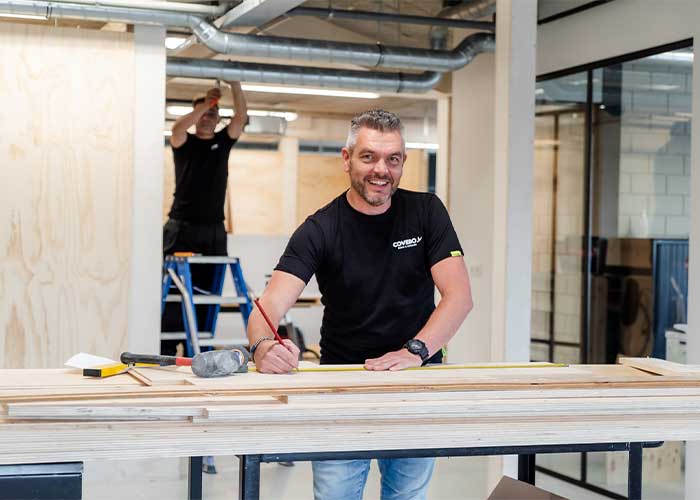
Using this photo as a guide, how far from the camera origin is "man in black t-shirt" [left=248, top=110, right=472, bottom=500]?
2926 mm

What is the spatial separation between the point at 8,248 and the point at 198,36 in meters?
1.62

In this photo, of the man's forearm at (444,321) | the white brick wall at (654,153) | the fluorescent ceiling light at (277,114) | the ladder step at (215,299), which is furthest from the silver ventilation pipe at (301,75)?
the fluorescent ceiling light at (277,114)

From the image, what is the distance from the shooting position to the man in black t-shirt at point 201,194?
625 cm

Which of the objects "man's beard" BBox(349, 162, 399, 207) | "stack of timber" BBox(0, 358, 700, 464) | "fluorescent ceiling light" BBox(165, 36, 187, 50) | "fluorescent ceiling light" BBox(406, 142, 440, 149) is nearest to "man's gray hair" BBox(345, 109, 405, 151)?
"man's beard" BBox(349, 162, 399, 207)

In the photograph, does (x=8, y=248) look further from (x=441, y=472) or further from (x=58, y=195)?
(x=441, y=472)

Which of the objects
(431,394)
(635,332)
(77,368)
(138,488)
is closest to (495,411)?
(431,394)

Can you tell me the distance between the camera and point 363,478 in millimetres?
2818

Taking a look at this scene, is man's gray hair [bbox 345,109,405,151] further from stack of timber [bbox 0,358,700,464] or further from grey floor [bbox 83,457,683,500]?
grey floor [bbox 83,457,683,500]

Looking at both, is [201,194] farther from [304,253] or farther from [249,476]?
[249,476]

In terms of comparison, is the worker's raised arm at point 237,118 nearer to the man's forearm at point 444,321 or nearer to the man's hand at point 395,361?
the man's forearm at point 444,321

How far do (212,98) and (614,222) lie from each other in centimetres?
255

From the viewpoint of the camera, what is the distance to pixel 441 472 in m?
5.72

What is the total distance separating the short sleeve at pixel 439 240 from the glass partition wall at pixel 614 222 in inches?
103

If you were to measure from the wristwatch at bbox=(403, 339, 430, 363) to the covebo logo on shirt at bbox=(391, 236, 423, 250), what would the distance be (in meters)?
0.32
